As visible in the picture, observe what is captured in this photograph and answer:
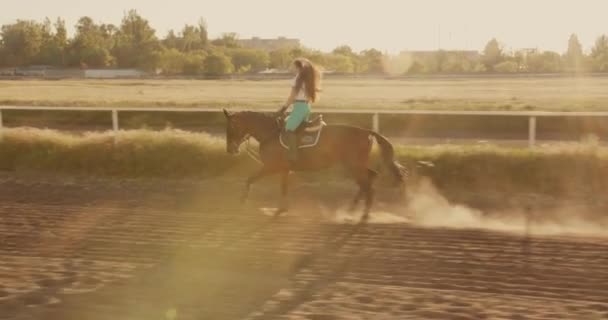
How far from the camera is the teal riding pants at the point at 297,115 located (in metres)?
10.6

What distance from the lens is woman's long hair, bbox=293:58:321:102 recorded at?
10203 mm

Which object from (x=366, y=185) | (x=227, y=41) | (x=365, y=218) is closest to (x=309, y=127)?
(x=366, y=185)

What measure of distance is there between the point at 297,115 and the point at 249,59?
99.2 metres

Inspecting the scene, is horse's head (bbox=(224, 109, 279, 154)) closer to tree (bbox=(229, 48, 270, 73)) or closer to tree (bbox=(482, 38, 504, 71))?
tree (bbox=(229, 48, 270, 73))

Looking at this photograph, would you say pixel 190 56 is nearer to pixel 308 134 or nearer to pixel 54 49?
pixel 54 49

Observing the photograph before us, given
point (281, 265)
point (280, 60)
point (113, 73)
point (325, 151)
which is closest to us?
point (281, 265)

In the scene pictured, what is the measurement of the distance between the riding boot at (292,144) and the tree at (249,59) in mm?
96036

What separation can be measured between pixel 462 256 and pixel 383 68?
92991 mm

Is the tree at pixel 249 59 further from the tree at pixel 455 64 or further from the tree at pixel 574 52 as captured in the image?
the tree at pixel 574 52

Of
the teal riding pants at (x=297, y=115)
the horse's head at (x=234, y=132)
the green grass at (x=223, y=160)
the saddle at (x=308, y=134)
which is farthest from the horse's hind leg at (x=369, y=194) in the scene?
the green grass at (x=223, y=160)

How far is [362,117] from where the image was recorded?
25312 mm

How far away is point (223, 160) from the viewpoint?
1468 centimetres

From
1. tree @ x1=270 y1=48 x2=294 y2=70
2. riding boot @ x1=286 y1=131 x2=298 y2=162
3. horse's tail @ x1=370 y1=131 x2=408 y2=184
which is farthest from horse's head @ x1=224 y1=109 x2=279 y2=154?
tree @ x1=270 y1=48 x2=294 y2=70

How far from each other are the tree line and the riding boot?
2886 inches
